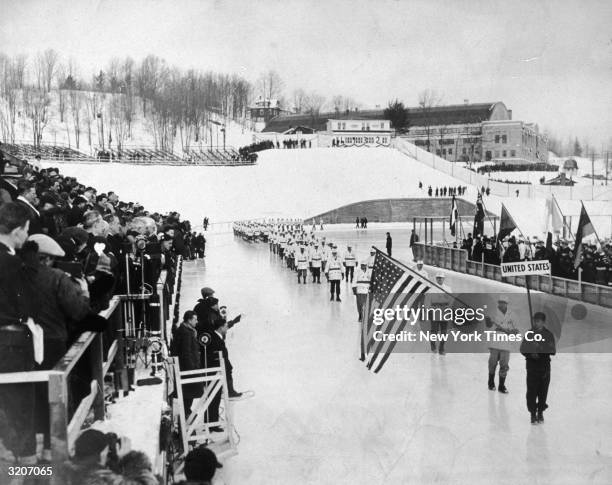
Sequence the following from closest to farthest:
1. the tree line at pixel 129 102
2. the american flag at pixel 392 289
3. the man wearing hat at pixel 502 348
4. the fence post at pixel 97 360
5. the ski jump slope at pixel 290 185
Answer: the fence post at pixel 97 360
the american flag at pixel 392 289
the man wearing hat at pixel 502 348
the ski jump slope at pixel 290 185
the tree line at pixel 129 102

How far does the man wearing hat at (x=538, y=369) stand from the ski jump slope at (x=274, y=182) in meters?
43.6

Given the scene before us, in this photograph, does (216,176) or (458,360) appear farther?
(216,176)

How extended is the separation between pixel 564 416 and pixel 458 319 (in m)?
4.08

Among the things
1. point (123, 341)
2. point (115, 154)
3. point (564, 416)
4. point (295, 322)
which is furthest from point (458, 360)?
point (115, 154)

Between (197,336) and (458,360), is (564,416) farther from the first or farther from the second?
(197,336)

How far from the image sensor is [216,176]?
58.9 metres

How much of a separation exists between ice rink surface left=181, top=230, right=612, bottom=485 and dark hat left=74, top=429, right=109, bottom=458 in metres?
3.05

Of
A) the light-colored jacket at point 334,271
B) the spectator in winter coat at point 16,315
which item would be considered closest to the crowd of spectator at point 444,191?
the light-colored jacket at point 334,271

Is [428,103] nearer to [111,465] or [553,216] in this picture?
[553,216]

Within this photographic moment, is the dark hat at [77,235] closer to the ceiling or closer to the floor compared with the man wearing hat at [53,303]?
closer to the ceiling

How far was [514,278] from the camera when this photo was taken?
18719 mm

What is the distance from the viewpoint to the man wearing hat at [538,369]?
753 centimetres

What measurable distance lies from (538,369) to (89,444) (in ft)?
18.7

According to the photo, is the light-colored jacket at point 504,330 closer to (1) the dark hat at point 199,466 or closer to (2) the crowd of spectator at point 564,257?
(1) the dark hat at point 199,466
